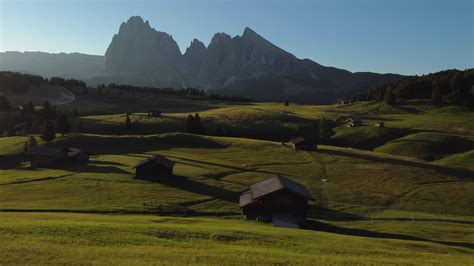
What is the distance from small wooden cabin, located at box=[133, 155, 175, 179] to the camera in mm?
75750

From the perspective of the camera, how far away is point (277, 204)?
192 ft

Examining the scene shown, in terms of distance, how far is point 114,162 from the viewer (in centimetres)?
9038

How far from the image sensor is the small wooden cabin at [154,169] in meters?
75.8

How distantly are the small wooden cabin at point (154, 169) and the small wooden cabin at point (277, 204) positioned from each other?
66.2 feet

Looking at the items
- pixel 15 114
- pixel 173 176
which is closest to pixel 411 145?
pixel 173 176

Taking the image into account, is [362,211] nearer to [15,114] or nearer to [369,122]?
[369,122]

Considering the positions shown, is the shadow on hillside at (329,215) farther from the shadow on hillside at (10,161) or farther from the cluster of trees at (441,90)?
the cluster of trees at (441,90)

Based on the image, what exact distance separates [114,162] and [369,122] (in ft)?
280

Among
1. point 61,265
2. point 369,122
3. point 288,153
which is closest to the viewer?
point 61,265

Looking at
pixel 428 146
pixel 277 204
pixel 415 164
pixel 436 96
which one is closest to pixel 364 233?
pixel 277 204

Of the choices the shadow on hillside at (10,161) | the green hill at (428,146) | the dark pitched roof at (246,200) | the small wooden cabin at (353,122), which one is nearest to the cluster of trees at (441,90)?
the small wooden cabin at (353,122)

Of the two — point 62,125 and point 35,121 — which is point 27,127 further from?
point 62,125

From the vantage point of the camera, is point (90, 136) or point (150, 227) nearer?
point (150, 227)

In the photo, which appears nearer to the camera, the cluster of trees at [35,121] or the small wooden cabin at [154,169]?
the small wooden cabin at [154,169]
